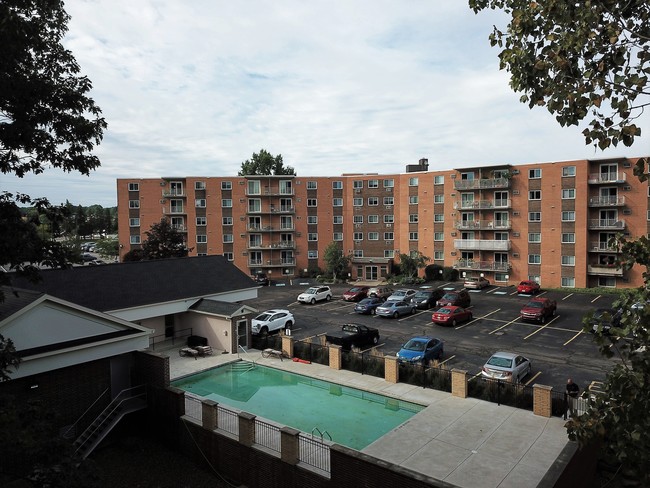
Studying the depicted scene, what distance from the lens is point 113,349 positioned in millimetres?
18281

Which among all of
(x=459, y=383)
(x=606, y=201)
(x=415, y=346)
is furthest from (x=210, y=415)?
(x=606, y=201)

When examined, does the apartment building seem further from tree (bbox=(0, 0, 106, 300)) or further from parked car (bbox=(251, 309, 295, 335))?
tree (bbox=(0, 0, 106, 300))

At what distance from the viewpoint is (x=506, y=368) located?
67.1ft

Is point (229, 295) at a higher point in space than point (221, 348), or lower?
higher

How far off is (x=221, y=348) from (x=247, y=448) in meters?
12.1

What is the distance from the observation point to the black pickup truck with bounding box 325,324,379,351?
86.3 feet

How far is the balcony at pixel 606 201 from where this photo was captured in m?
44.4

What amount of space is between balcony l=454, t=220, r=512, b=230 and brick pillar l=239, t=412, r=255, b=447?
141 feet

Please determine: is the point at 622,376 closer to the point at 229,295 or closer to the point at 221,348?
the point at 221,348

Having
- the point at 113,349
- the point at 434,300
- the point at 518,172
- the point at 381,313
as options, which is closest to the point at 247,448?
the point at 113,349

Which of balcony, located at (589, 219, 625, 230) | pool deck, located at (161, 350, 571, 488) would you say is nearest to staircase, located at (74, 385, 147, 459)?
pool deck, located at (161, 350, 571, 488)

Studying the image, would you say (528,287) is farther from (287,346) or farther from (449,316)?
(287,346)

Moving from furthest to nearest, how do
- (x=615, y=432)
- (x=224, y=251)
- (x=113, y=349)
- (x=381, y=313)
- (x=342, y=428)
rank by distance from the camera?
(x=224, y=251), (x=381, y=313), (x=113, y=349), (x=342, y=428), (x=615, y=432)

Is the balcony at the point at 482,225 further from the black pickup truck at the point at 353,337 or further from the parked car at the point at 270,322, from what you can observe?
the parked car at the point at 270,322
